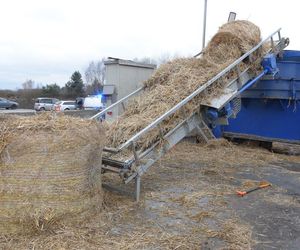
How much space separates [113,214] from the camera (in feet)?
19.7

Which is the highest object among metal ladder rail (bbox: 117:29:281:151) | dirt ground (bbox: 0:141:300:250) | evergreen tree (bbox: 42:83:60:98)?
Result: metal ladder rail (bbox: 117:29:281:151)

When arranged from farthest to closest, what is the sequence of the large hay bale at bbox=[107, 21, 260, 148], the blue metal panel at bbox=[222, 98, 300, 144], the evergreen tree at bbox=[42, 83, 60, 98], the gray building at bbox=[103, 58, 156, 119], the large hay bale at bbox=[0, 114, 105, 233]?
1. the evergreen tree at bbox=[42, 83, 60, 98]
2. the gray building at bbox=[103, 58, 156, 119]
3. the blue metal panel at bbox=[222, 98, 300, 144]
4. the large hay bale at bbox=[107, 21, 260, 148]
5. the large hay bale at bbox=[0, 114, 105, 233]

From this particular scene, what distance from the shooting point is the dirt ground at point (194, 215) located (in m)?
5.06

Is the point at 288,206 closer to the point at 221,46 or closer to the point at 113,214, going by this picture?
the point at 113,214

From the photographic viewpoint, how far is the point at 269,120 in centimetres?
1244

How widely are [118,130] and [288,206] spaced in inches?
112

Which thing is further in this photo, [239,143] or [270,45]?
[239,143]

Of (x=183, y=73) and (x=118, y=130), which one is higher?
(x=183, y=73)

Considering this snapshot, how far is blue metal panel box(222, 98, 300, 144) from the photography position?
1201cm

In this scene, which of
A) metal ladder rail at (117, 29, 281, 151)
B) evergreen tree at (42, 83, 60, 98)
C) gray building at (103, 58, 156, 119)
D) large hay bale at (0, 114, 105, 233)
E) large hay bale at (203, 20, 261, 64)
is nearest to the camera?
large hay bale at (0, 114, 105, 233)

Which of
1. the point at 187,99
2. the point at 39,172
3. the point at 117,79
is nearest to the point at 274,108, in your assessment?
the point at 117,79

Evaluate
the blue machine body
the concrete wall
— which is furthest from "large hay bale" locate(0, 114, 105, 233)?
the concrete wall

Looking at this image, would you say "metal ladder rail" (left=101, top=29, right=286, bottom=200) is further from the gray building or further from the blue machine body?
the gray building

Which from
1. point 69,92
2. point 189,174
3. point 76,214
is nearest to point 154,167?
point 189,174
